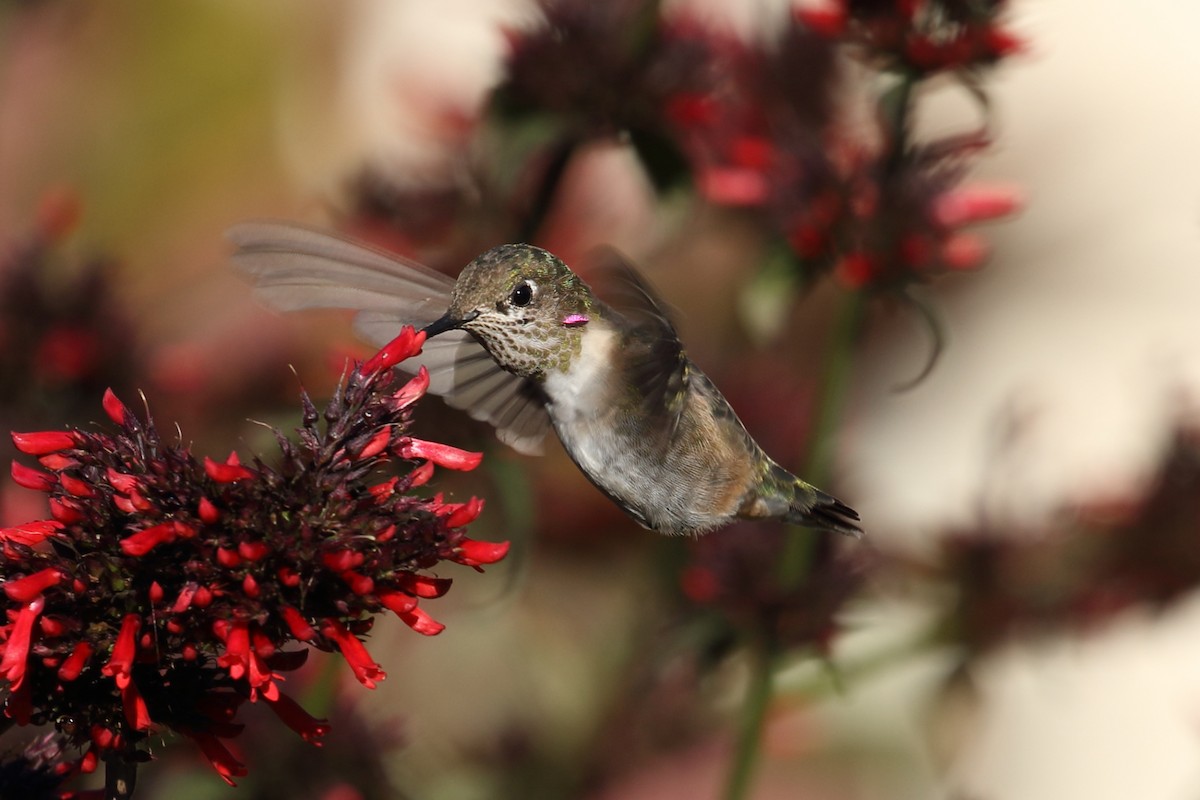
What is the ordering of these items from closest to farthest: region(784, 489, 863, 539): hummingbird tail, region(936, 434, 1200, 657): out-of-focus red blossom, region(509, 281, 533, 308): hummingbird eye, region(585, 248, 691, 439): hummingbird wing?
region(585, 248, 691, 439): hummingbird wing
region(509, 281, 533, 308): hummingbird eye
region(784, 489, 863, 539): hummingbird tail
region(936, 434, 1200, 657): out-of-focus red blossom

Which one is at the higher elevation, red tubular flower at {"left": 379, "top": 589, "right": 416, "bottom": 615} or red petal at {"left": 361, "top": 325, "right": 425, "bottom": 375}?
red petal at {"left": 361, "top": 325, "right": 425, "bottom": 375}

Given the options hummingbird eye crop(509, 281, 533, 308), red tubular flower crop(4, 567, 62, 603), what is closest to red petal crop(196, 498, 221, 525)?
red tubular flower crop(4, 567, 62, 603)

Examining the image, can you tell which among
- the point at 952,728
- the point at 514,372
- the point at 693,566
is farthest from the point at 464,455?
the point at 952,728

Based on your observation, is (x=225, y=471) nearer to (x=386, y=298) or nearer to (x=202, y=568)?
(x=202, y=568)

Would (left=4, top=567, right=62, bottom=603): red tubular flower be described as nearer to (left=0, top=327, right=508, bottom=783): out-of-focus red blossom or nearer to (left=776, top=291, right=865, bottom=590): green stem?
(left=0, top=327, right=508, bottom=783): out-of-focus red blossom

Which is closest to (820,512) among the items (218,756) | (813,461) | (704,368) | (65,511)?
(813,461)

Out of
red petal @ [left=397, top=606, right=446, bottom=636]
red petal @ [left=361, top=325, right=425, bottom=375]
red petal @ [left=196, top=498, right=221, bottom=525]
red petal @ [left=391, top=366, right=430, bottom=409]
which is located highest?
red petal @ [left=361, top=325, right=425, bottom=375]

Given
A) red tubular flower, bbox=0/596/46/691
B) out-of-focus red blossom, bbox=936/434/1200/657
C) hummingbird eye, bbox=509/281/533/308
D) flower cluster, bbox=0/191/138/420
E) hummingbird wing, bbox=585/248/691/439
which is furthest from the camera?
out-of-focus red blossom, bbox=936/434/1200/657

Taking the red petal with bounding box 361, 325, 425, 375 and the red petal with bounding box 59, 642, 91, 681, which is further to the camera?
the red petal with bounding box 361, 325, 425, 375
